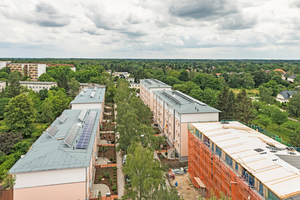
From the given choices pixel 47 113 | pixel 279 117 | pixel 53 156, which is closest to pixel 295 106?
pixel 279 117

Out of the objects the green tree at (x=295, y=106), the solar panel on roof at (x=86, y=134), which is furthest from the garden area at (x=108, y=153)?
the green tree at (x=295, y=106)

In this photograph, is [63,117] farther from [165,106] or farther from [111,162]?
[165,106]

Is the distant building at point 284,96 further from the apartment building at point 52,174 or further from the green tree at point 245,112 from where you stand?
the apartment building at point 52,174

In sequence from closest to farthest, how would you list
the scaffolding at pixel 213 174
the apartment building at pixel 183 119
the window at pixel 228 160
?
the scaffolding at pixel 213 174 < the window at pixel 228 160 < the apartment building at pixel 183 119

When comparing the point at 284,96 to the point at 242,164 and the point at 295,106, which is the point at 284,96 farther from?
the point at 242,164

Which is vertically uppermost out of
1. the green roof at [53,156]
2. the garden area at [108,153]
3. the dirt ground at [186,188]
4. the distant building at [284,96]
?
the distant building at [284,96]

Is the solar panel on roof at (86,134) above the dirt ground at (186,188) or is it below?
above

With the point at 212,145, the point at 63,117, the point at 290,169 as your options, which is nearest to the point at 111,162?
the point at 63,117

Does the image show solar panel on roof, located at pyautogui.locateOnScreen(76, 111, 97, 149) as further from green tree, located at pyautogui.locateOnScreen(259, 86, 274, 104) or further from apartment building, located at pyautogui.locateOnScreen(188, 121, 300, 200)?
green tree, located at pyautogui.locateOnScreen(259, 86, 274, 104)
